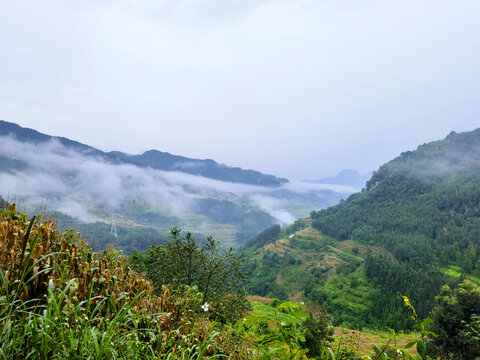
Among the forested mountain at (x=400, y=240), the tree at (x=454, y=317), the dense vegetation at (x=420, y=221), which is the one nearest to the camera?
the tree at (x=454, y=317)

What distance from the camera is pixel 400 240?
96750 millimetres

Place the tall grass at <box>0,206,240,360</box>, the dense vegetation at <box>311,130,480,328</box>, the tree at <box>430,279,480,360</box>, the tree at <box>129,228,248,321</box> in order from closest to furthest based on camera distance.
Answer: the tall grass at <box>0,206,240,360</box> → the tree at <box>129,228,248,321</box> → the tree at <box>430,279,480,360</box> → the dense vegetation at <box>311,130,480,328</box>

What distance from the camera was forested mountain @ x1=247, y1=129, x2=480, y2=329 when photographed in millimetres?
58969

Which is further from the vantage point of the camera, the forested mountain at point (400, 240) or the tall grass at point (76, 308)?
the forested mountain at point (400, 240)

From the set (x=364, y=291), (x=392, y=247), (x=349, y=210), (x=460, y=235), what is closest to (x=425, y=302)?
(x=364, y=291)

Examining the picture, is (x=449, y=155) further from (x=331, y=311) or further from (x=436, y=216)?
(x=331, y=311)

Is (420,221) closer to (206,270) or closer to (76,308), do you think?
(206,270)

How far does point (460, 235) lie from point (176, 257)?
107992 mm

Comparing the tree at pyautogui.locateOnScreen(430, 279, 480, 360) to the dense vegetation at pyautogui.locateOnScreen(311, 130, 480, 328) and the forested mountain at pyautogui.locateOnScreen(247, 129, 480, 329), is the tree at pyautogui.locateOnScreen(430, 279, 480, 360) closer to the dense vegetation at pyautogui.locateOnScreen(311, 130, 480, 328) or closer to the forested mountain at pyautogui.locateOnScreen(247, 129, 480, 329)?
the forested mountain at pyautogui.locateOnScreen(247, 129, 480, 329)

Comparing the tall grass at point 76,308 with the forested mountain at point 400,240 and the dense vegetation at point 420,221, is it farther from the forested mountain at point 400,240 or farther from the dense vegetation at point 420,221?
the dense vegetation at point 420,221

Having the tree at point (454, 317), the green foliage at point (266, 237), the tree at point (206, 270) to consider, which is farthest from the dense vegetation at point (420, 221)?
the tree at point (206, 270)

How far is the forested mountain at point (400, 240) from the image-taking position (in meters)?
59.0

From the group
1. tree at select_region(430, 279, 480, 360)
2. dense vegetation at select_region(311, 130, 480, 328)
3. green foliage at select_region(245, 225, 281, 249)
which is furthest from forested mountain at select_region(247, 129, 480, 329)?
tree at select_region(430, 279, 480, 360)

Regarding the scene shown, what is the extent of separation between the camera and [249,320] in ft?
8.68
